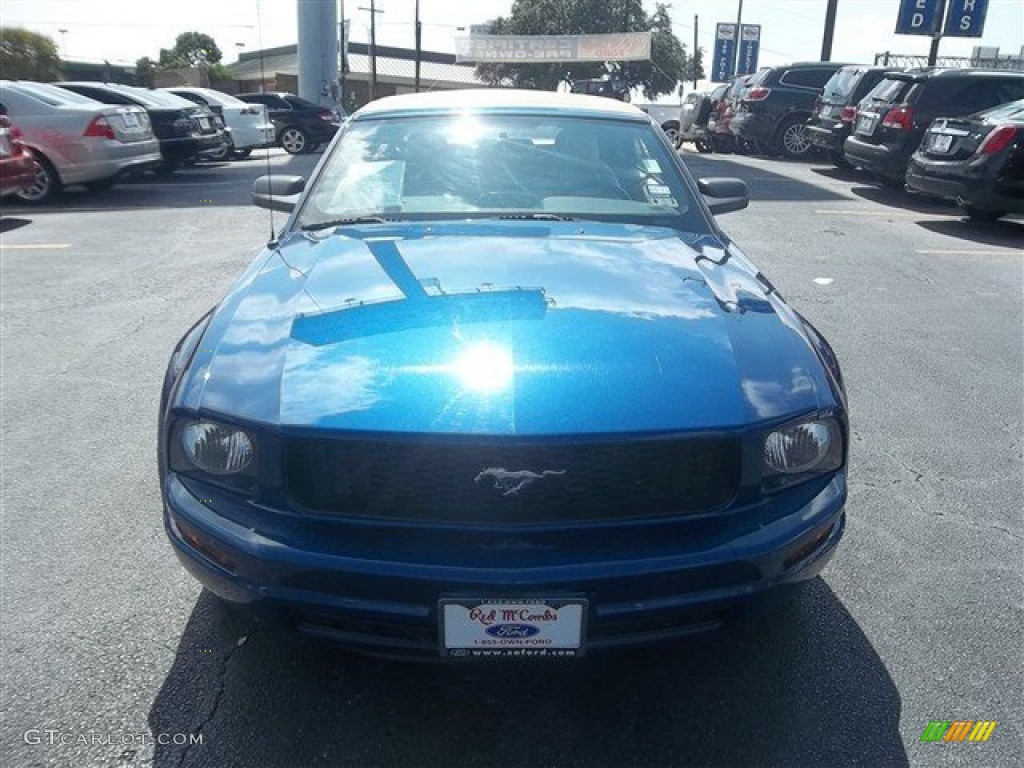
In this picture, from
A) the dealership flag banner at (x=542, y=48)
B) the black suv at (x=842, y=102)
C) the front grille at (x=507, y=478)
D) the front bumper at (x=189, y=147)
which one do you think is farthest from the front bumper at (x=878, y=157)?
the dealership flag banner at (x=542, y=48)

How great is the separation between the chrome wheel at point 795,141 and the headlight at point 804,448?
55.6ft

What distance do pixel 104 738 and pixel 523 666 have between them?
108cm

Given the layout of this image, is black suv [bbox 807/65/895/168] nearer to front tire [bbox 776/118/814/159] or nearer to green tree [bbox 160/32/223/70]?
front tire [bbox 776/118/814/159]

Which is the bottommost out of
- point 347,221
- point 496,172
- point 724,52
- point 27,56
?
point 347,221

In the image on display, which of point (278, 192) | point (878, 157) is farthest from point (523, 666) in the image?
point (878, 157)

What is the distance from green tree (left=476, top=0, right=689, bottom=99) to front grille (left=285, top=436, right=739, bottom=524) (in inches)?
2236

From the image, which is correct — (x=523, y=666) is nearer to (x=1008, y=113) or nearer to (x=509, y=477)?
(x=509, y=477)

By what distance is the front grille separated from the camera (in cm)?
207

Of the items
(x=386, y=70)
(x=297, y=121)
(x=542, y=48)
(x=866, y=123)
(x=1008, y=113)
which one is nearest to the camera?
(x=1008, y=113)

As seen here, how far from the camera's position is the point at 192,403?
2.25 metres

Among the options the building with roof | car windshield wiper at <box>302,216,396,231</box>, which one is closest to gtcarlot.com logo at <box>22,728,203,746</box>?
car windshield wiper at <box>302,216,396,231</box>

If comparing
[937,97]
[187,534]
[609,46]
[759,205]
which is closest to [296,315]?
[187,534]

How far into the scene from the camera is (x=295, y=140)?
2050 cm

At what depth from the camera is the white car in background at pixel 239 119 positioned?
56.2 ft
